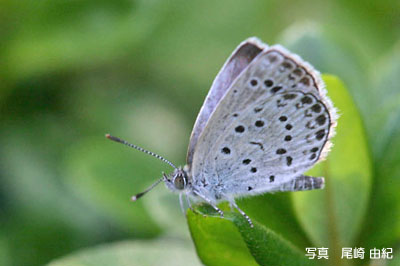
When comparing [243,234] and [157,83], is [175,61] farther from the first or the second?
[243,234]

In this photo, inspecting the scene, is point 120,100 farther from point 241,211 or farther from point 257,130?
point 241,211

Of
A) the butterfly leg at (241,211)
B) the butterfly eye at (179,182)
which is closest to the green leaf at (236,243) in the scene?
the butterfly leg at (241,211)

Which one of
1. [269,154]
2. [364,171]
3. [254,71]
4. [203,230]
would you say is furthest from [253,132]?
[203,230]

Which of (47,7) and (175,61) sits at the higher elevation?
(47,7)

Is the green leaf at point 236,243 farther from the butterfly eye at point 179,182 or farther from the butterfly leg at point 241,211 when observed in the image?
the butterfly eye at point 179,182

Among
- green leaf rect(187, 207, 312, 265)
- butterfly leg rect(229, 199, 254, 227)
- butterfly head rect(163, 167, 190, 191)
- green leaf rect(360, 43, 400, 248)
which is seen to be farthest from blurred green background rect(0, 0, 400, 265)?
green leaf rect(187, 207, 312, 265)

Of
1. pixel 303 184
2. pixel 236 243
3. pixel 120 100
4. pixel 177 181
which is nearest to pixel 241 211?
pixel 236 243

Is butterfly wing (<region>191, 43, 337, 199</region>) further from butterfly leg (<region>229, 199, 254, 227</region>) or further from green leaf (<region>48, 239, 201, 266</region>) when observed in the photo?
green leaf (<region>48, 239, 201, 266</region>)

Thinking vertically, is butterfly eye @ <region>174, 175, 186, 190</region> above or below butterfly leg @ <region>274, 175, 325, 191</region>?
above

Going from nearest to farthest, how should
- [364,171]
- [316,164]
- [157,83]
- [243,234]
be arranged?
[243,234] → [364,171] → [316,164] → [157,83]
